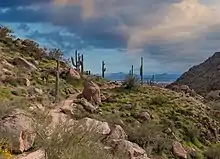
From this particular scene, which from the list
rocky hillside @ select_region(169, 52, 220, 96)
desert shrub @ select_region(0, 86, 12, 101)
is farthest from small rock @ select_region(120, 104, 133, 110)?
rocky hillside @ select_region(169, 52, 220, 96)

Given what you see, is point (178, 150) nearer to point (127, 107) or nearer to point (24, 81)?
point (127, 107)

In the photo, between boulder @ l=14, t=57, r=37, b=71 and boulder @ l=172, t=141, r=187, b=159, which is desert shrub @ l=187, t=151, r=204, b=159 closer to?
boulder @ l=172, t=141, r=187, b=159

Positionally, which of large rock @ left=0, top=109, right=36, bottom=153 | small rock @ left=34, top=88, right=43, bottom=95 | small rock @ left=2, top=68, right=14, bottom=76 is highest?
small rock @ left=2, top=68, right=14, bottom=76

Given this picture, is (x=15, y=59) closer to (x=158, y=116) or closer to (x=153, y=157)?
(x=158, y=116)

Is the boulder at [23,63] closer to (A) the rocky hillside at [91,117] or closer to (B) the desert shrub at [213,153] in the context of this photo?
(A) the rocky hillside at [91,117]

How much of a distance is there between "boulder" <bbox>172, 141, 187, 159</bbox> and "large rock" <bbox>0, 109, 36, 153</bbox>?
14.6 m

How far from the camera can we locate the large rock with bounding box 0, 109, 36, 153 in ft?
77.5

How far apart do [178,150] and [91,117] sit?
6.67 metres

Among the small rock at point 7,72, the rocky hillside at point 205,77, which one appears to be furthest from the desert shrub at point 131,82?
the rocky hillside at point 205,77

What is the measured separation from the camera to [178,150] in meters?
37.2

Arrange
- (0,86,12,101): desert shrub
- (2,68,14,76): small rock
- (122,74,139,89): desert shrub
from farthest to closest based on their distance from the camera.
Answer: (122,74,139,89): desert shrub, (2,68,14,76): small rock, (0,86,12,101): desert shrub

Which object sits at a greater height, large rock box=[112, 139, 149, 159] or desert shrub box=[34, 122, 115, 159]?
desert shrub box=[34, 122, 115, 159]

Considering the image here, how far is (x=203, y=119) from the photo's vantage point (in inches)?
1877

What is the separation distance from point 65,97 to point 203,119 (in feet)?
41.4
